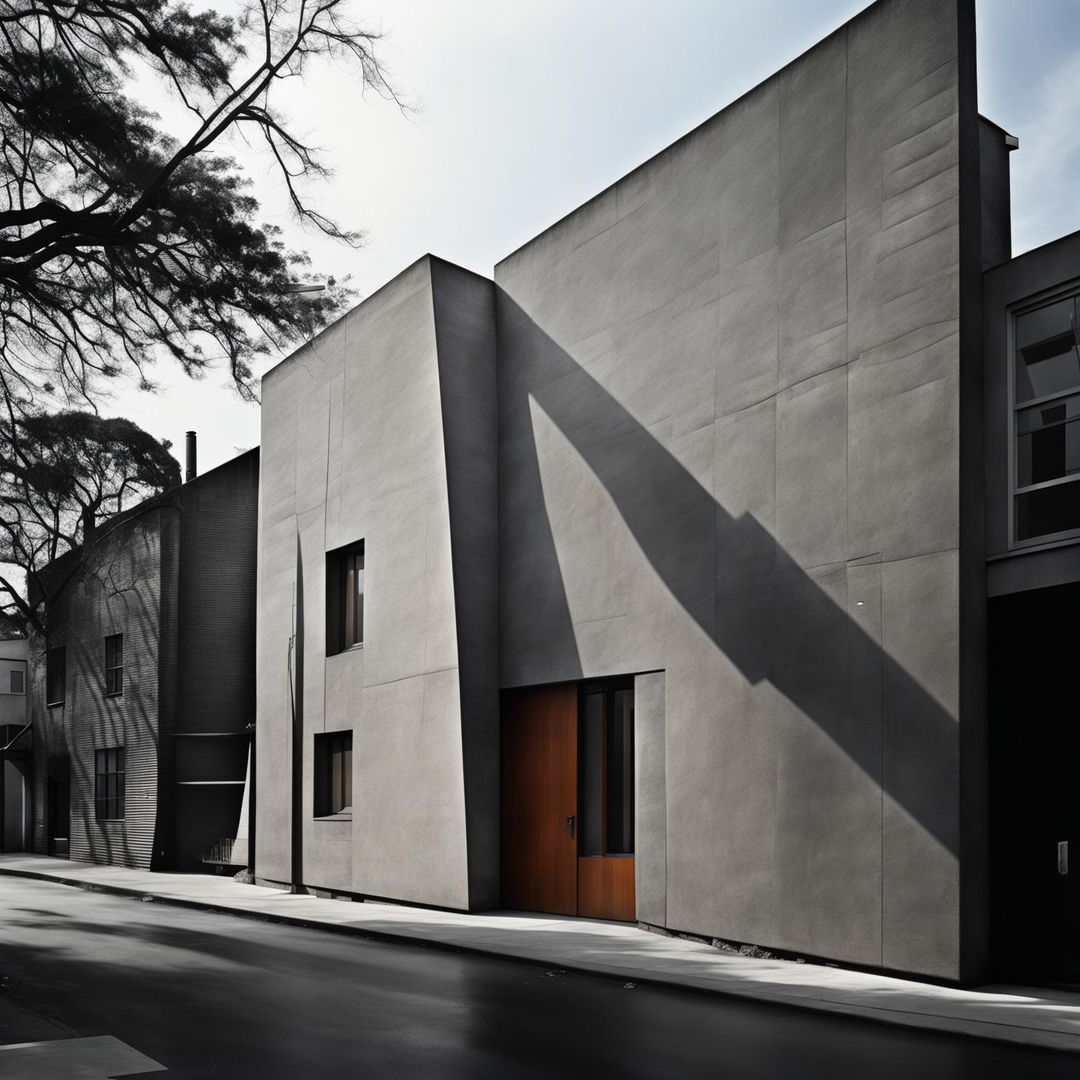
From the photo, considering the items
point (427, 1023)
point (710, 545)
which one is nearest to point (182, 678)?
point (710, 545)

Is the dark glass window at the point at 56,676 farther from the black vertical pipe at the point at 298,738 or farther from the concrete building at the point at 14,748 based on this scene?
the black vertical pipe at the point at 298,738

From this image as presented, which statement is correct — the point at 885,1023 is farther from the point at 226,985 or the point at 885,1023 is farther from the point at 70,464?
the point at 70,464

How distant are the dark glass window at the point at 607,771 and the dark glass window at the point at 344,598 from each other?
5.62 m

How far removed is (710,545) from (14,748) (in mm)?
30587

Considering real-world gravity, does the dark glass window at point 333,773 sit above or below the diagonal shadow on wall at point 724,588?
below

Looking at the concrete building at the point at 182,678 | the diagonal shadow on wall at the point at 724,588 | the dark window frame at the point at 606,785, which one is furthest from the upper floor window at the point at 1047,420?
the concrete building at the point at 182,678

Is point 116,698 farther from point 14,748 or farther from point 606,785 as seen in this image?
point 606,785

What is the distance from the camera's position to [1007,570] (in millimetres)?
11188

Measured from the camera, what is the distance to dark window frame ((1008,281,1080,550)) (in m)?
11.0

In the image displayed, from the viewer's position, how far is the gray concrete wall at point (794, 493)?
454 inches

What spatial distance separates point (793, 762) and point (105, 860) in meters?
23.5

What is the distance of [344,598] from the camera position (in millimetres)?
21359

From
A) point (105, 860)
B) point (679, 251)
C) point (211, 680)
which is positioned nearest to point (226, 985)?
point (679, 251)

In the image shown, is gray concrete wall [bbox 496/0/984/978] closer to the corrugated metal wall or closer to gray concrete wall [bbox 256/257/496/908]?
gray concrete wall [bbox 256/257/496/908]
